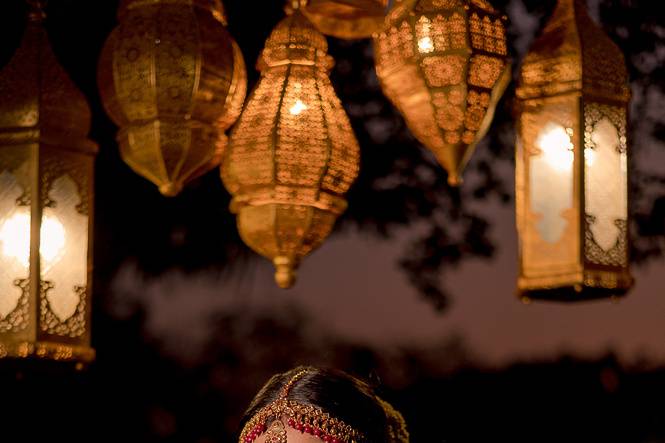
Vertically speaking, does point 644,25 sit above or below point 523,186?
above

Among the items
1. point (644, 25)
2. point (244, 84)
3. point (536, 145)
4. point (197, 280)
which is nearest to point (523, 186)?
point (536, 145)

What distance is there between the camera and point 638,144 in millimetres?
9734

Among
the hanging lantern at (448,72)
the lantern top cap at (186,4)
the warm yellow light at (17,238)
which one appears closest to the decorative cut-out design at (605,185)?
the hanging lantern at (448,72)

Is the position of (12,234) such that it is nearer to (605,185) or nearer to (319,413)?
(319,413)

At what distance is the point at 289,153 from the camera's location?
17.1 feet

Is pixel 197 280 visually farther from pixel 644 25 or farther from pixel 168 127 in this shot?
pixel 168 127

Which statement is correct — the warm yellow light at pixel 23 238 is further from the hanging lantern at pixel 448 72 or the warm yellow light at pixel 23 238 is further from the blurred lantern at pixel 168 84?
the hanging lantern at pixel 448 72

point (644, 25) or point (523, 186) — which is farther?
point (644, 25)

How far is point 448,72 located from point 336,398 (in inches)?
47.5

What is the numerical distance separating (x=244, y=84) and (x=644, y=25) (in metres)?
4.48

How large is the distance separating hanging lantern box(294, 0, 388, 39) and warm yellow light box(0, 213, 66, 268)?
3.38ft

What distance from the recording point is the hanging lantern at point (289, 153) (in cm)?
523

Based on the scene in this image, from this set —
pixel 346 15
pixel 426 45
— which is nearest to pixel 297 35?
pixel 346 15

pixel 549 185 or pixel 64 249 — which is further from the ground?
pixel 549 185
